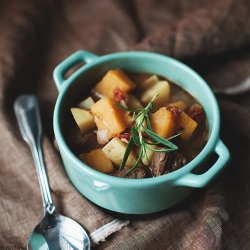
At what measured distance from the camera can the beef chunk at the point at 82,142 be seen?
162 centimetres

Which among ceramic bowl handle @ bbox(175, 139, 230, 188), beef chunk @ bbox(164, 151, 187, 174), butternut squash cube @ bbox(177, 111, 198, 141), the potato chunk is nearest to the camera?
ceramic bowl handle @ bbox(175, 139, 230, 188)

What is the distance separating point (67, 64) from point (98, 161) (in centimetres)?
50

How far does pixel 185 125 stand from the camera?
1.65m

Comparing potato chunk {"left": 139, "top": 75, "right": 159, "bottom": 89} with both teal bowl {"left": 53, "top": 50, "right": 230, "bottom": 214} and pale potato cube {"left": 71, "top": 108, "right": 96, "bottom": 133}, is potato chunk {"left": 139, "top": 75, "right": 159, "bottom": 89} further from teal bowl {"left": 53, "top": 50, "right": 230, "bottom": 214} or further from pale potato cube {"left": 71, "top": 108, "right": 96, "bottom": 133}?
pale potato cube {"left": 71, "top": 108, "right": 96, "bottom": 133}

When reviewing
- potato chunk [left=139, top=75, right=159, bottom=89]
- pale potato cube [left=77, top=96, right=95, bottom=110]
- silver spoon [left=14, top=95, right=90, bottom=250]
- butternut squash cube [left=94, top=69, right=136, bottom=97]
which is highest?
butternut squash cube [left=94, top=69, right=136, bottom=97]

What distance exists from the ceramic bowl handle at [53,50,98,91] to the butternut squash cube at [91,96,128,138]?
0.23 m

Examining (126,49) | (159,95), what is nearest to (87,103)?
(159,95)

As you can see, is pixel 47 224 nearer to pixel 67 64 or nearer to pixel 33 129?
pixel 33 129

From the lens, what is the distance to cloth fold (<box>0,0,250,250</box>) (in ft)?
5.40

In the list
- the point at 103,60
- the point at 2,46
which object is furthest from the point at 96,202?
the point at 2,46

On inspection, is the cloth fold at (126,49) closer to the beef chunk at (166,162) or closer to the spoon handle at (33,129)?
the spoon handle at (33,129)

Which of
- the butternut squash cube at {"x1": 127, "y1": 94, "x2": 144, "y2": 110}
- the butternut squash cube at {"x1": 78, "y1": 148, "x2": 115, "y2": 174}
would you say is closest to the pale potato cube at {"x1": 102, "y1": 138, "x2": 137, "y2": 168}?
the butternut squash cube at {"x1": 78, "y1": 148, "x2": 115, "y2": 174}

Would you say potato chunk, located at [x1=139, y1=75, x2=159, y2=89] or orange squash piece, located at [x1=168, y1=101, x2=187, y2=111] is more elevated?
potato chunk, located at [x1=139, y1=75, x2=159, y2=89]

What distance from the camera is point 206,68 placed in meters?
2.21
